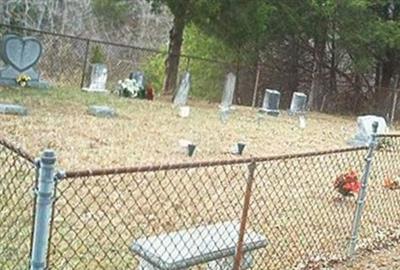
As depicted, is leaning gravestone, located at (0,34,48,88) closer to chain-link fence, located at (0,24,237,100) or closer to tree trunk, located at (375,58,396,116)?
chain-link fence, located at (0,24,237,100)

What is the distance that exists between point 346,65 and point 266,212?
17.4 metres

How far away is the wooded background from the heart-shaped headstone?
4.18 metres

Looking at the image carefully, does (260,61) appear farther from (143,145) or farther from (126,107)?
(143,145)

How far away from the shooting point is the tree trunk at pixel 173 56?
18.1m

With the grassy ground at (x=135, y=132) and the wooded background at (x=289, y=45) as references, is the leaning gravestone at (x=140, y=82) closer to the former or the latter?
the grassy ground at (x=135, y=132)

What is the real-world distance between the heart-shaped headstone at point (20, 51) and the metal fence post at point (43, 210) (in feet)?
38.4

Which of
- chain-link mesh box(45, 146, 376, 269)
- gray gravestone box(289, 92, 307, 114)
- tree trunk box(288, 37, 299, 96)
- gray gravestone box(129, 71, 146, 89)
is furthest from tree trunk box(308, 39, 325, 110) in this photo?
chain-link mesh box(45, 146, 376, 269)

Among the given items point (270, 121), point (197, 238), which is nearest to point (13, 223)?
point (197, 238)

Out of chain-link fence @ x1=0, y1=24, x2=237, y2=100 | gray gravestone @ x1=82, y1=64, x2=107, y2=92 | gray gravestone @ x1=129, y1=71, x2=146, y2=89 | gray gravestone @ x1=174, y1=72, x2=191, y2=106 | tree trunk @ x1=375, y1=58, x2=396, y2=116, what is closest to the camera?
gray gravestone @ x1=174, y1=72, x2=191, y2=106

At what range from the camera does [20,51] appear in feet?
45.8

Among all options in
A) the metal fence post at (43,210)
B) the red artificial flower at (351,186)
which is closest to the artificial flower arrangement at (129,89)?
the red artificial flower at (351,186)

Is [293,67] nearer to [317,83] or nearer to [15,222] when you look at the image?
[317,83]

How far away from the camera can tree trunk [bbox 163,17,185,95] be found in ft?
59.3

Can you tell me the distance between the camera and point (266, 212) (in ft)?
20.5
